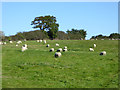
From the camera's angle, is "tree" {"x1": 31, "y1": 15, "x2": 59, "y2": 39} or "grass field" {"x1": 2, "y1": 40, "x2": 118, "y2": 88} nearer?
"grass field" {"x1": 2, "y1": 40, "x2": 118, "y2": 88}

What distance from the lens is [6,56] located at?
3528 centimetres

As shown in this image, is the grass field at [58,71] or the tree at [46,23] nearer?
the grass field at [58,71]

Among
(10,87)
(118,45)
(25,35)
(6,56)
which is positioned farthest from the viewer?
(25,35)

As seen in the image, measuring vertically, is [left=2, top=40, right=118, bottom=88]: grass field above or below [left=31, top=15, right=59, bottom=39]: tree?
below

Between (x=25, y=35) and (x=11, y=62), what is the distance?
55682 millimetres

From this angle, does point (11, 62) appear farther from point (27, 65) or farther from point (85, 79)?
point (85, 79)

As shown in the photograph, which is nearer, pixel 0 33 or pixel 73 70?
pixel 73 70

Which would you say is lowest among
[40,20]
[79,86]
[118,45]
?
[79,86]

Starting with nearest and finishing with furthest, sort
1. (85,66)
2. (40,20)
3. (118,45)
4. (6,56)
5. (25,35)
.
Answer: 1. (85,66)
2. (6,56)
3. (118,45)
4. (25,35)
5. (40,20)

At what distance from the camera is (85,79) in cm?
2266

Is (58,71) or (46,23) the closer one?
(58,71)

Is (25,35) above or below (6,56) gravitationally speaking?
above

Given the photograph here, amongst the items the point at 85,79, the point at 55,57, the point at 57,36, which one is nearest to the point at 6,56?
the point at 55,57

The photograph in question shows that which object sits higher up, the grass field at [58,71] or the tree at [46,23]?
the tree at [46,23]
